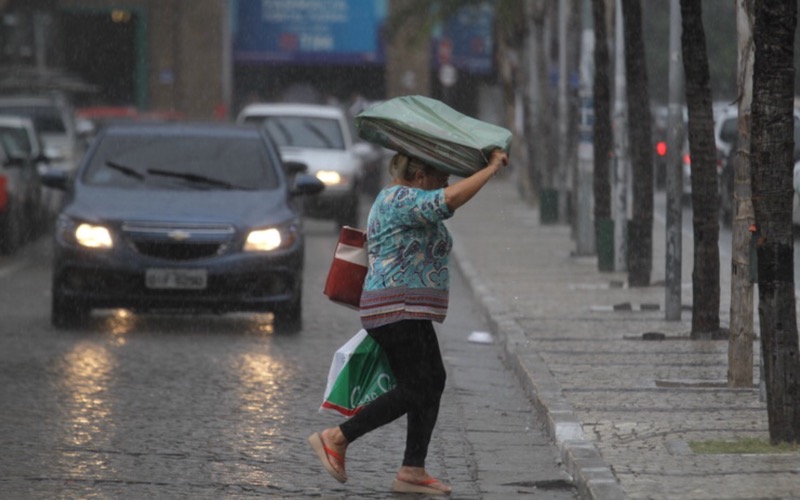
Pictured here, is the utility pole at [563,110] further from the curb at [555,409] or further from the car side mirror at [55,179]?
the car side mirror at [55,179]

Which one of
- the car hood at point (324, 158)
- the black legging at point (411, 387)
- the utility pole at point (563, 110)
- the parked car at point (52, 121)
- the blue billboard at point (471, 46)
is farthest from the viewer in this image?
the blue billboard at point (471, 46)

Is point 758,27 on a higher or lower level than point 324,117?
higher

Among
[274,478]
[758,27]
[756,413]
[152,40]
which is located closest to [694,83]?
[756,413]

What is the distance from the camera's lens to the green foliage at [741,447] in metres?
7.81

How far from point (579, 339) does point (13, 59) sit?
49.9 meters

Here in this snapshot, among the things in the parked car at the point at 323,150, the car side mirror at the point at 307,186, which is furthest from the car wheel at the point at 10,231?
the car side mirror at the point at 307,186

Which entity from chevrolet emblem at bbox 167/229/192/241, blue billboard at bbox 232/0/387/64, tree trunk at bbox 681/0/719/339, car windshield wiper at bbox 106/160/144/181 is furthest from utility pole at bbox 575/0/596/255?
blue billboard at bbox 232/0/387/64

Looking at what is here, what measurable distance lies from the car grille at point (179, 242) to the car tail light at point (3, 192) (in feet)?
26.2

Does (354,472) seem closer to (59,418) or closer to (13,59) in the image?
(59,418)

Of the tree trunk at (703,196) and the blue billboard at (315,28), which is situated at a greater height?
the tree trunk at (703,196)

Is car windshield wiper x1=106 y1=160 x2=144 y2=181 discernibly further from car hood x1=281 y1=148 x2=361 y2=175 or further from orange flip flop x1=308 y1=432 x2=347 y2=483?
car hood x1=281 y1=148 x2=361 y2=175

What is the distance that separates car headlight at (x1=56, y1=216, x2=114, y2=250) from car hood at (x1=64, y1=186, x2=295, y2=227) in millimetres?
63

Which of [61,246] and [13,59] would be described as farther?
[13,59]

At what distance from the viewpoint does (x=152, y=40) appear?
6800cm
